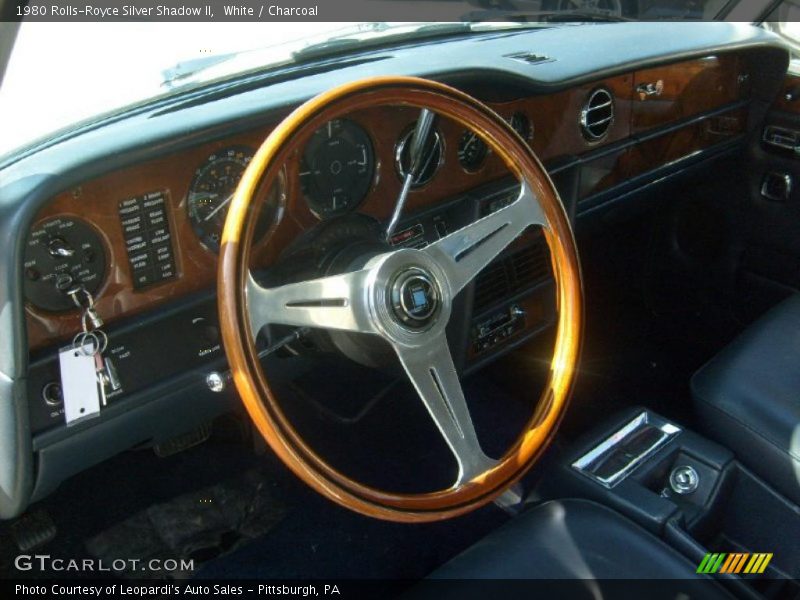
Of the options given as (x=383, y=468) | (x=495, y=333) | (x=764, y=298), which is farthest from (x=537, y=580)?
(x=764, y=298)

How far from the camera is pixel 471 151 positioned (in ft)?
6.73

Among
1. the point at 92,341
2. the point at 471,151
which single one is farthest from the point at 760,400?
the point at 92,341

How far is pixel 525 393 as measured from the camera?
2.82 meters

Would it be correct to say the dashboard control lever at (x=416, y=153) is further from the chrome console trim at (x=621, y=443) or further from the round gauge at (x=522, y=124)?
the chrome console trim at (x=621, y=443)

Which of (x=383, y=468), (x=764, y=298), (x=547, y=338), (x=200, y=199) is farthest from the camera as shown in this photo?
(x=764, y=298)

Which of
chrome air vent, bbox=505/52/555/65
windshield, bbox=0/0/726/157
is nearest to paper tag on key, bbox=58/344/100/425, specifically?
windshield, bbox=0/0/726/157

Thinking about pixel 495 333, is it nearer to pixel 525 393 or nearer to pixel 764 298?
pixel 525 393

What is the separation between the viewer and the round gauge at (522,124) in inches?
83.4

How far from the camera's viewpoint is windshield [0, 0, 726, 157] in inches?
60.1

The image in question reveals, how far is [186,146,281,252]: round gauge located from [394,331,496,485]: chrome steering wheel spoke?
1.54 feet

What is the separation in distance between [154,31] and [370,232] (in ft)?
1.94

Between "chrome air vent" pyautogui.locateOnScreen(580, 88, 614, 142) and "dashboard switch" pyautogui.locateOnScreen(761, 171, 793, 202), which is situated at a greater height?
"chrome air vent" pyautogui.locateOnScreen(580, 88, 614, 142)
